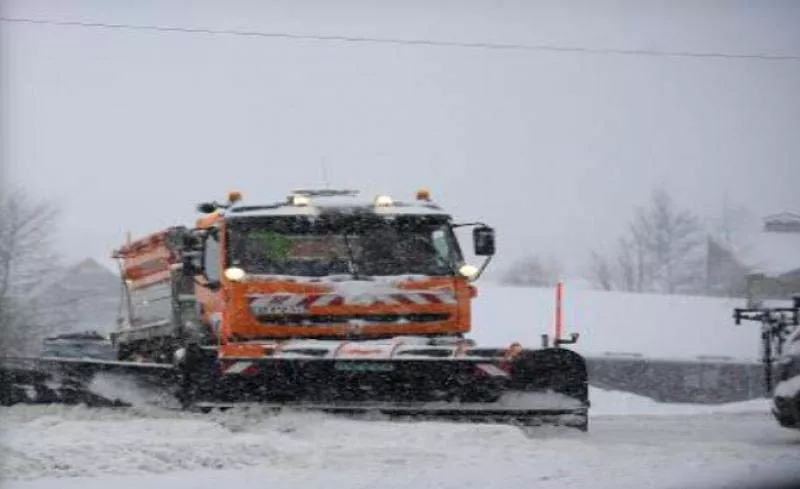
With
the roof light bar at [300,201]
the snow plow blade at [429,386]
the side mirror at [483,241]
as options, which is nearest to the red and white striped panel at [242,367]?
the snow plow blade at [429,386]

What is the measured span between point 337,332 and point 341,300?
0.31 m

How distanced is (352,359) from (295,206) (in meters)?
2.48

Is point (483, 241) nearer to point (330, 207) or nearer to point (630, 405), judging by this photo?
point (330, 207)

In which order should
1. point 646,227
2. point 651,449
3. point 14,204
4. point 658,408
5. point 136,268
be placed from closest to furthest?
point 651,449 < point 136,268 < point 658,408 < point 14,204 < point 646,227

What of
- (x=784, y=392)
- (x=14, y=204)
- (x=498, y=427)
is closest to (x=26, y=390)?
(x=498, y=427)

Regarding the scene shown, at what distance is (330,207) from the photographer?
12.5m

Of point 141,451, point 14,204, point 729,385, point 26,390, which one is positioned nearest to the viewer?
point 141,451

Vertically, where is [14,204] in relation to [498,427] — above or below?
above

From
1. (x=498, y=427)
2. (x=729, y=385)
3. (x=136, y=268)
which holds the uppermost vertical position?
(x=136, y=268)

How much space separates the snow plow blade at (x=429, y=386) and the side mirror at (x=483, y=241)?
2.33 m

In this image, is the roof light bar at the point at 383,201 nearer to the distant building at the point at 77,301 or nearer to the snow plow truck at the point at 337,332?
the snow plow truck at the point at 337,332

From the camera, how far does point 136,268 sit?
16.4 m

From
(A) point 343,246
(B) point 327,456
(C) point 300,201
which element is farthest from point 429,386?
(C) point 300,201

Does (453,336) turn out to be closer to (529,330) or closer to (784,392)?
(784,392)
